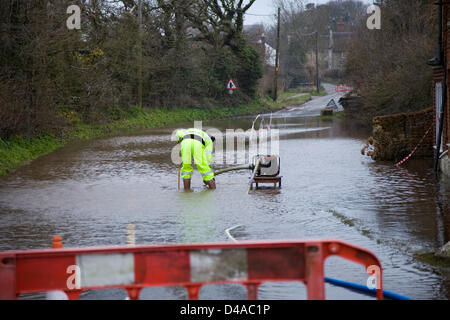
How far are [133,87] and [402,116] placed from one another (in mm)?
24389

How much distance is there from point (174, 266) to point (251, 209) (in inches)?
266

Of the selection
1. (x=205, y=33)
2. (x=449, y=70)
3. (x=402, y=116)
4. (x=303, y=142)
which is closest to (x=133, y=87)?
(x=205, y=33)

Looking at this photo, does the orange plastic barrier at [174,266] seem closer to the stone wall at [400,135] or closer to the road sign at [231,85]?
the stone wall at [400,135]

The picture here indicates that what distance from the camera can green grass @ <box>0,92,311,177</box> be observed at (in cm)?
1903

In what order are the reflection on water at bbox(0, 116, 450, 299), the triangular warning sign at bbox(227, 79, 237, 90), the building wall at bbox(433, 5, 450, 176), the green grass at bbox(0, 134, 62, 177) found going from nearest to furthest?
the reflection on water at bbox(0, 116, 450, 299) < the building wall at bbox(433, 5, 450, 176) < the green grass at bbox(0, 134, 62, 177) < the triangular warning sign at bbox(227, 79, 237, 90)

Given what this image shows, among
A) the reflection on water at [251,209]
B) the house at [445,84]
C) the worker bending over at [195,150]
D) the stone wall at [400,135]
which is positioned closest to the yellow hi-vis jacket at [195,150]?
the worker bending over at [195,150]

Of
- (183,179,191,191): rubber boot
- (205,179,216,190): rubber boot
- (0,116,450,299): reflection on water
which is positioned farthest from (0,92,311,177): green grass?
(205,179,216,190): rubber boot

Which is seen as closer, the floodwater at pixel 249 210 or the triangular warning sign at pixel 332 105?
the floodwater at pixel 249 210

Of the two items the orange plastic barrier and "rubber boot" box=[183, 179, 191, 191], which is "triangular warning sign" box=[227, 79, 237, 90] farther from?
the orange plastic barrier

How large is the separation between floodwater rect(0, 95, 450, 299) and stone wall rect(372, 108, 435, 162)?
22.6 inches

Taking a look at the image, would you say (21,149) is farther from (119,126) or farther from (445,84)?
(119,126)

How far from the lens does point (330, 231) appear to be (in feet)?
30.2

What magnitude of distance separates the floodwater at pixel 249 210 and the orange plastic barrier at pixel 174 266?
1.93 metres

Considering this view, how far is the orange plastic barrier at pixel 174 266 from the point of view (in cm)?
430
